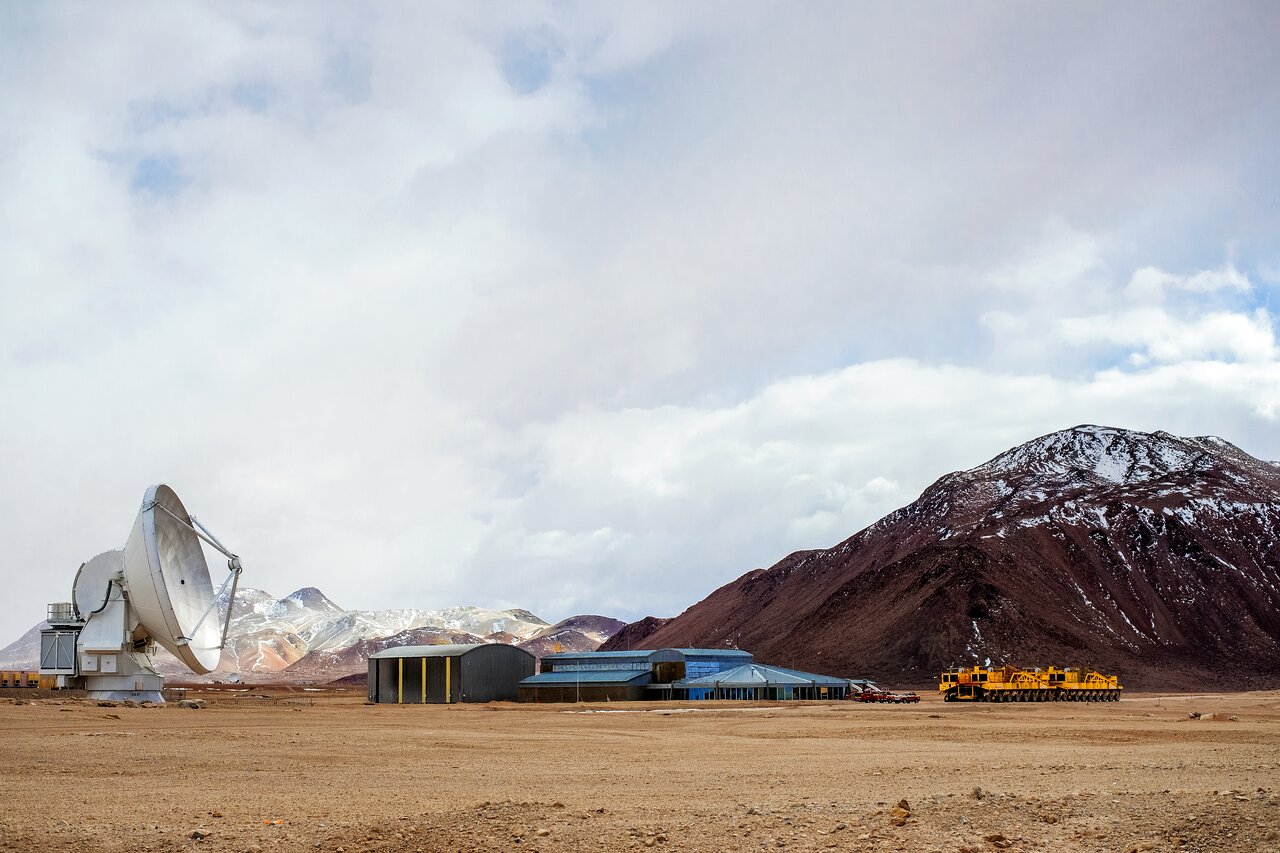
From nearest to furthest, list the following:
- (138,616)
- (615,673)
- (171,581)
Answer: (171,581) < (138,616) < (615,673)

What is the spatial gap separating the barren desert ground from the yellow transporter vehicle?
140 feet

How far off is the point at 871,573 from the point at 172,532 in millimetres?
118408

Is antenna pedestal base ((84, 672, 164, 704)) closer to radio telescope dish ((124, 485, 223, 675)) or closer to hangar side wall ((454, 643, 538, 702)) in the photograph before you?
radio telescope dish ((124, 485, 223, 675))

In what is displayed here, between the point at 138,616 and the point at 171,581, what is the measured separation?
5479 millimetres

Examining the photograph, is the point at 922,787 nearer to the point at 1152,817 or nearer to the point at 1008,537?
the point at 1152,817

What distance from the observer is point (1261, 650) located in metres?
145

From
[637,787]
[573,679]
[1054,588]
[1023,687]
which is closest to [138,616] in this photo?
[573,679]

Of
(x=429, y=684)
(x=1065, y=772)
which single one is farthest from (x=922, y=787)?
(x=429, y=684)

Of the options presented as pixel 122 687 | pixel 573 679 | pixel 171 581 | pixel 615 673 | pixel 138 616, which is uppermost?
pixel 171 581

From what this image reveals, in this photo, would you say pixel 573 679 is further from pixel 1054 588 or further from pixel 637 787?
pixel 1054 588

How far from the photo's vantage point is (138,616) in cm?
7025

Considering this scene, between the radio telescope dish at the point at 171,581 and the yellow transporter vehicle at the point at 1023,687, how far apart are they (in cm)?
5510

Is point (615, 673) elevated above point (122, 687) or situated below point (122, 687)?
below

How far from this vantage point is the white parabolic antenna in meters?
66.5
